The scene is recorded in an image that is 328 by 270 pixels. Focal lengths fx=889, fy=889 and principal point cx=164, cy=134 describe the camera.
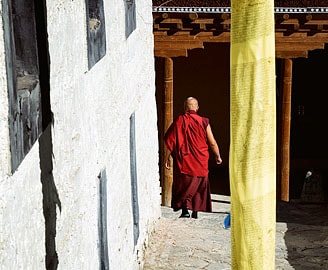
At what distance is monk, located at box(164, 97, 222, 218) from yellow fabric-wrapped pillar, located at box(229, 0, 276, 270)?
5.76 metres

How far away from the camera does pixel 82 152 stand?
17.0 ft

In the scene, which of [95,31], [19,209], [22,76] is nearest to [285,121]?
[95,31]

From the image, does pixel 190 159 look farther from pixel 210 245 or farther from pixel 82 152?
pixel 82 152

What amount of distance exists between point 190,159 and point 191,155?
0.22ft

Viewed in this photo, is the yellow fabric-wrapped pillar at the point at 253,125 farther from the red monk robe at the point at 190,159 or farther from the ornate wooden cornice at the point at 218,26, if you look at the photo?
the ornate wooden cornice at the point at 218,26

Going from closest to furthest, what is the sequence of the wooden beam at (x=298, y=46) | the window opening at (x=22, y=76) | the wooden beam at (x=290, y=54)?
the window opening at (x=22, y=76)
the wooden beam at (x=298, y=46)
the wooden beam at (x=290, y=54)

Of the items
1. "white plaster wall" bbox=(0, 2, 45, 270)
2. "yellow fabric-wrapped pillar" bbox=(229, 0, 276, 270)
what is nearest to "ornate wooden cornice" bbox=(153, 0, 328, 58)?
"yellow fabric-wrapped pillar" bbox=(229, 0, 276, 270)

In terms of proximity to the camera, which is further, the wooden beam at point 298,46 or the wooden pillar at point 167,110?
the wooden pillar at point 167,110

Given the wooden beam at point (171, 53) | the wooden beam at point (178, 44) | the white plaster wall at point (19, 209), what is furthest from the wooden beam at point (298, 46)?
the white plaster wall at point (19, 209)

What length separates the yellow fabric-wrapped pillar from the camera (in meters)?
4.20

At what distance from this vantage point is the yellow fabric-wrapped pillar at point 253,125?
165 inches

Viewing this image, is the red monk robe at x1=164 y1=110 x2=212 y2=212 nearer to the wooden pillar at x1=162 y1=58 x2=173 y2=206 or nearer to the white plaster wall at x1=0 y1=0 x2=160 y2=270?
the white plaster wall at x1=0 y1=0 x2=160 y2=270

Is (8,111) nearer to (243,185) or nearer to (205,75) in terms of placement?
(243,185)

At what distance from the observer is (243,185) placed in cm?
430
